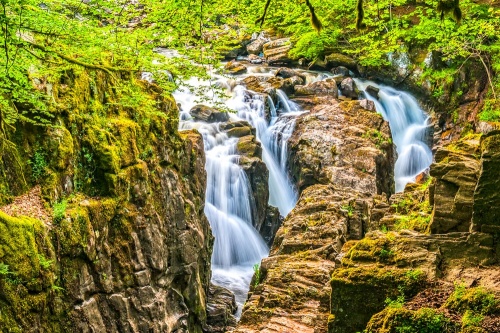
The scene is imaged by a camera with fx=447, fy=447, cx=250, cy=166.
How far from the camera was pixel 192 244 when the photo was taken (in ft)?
45.1

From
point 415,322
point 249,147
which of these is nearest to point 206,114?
point 249,147

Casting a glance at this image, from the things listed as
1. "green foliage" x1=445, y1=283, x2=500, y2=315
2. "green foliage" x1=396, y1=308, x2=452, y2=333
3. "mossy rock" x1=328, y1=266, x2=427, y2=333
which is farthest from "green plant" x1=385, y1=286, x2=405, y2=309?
"green foliage" x1=445, y1=283, x2=500, y2=315

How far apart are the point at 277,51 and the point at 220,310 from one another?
22.5 meters

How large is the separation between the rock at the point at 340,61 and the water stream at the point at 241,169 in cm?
126

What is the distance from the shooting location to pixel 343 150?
817 inches

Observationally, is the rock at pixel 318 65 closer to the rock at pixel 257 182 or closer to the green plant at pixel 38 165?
the rock at pixel 257 182

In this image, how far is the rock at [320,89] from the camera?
87.3 feet

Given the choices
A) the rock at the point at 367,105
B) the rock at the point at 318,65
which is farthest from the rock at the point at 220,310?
the rock at the point at 318,65

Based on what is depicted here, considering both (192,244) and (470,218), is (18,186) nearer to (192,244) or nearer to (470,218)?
(192,244)

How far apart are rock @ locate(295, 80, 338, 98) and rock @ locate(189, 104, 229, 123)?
5425mm

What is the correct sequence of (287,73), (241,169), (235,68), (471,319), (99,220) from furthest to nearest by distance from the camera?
(235,68) → (287,73) → (241,169) → (99,220) → (471,319)

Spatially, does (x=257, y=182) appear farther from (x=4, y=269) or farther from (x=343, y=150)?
(x=4, y=269)

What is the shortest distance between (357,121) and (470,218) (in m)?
16.6

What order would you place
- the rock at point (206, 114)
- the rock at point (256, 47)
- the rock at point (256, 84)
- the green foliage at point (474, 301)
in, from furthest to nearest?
the rock at point (256, 47) < the rock at point (256, 84) < the rock at point (206, 114) < the green foliage at point (474, 301)
